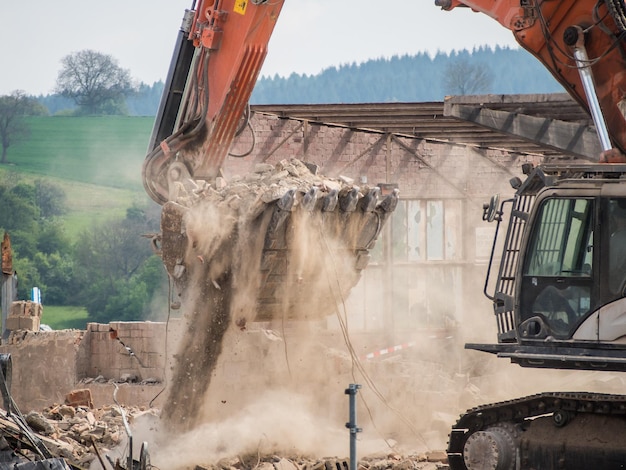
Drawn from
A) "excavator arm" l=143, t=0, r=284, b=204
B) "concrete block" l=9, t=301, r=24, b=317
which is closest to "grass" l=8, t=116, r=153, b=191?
"concrete block" l=9, t=301, r=24, b=317

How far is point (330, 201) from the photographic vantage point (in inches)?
514

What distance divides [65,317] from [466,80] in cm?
7481

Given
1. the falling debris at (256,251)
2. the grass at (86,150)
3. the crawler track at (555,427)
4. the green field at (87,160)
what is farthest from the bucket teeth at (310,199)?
the grass at (86,150)

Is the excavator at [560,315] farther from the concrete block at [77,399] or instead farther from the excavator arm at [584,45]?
the concrete block at [77,399]

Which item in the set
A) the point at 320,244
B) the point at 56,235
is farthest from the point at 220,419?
the point at 56,235

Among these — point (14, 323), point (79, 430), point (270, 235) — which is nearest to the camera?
point (270, 235)

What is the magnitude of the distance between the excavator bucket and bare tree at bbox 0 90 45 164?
57232mm

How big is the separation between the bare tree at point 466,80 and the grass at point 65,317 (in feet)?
208

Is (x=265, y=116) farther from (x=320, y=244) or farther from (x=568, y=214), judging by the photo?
(x=568, y=214)

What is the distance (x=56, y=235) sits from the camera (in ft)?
201

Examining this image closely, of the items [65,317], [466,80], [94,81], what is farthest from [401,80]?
[65,317]

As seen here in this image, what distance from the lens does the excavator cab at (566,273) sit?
9961 mm

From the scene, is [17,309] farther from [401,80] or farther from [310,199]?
[401,80]

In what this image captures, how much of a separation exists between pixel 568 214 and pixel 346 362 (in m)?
7.75
